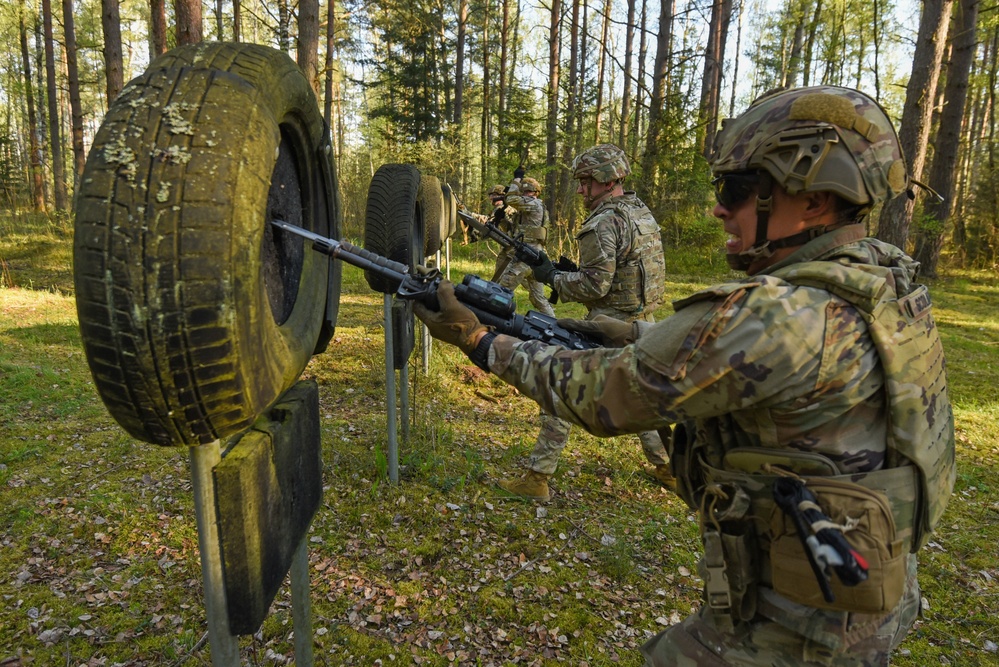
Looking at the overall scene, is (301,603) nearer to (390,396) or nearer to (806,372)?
(806,372)

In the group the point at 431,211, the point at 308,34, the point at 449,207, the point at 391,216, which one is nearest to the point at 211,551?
the point at 391,216

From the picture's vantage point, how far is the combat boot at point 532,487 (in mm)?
4609

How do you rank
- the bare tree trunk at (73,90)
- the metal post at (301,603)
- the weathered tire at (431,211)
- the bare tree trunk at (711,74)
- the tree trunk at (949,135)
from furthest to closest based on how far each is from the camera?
1. the bare tree trunk at (711,74)
2. the bare tree trunk at (73,90)
3. the tree trunk at (949,135)
4. the weathered tire at (431,211)
5. the metal post at (301,603)

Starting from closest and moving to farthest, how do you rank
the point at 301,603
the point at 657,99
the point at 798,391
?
the point at 798,391 < the point at 301,603 < the point at 657,99

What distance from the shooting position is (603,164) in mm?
4770

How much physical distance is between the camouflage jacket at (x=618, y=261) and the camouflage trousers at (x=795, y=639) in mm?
3147

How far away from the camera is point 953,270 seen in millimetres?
15297

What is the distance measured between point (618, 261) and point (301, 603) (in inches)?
139

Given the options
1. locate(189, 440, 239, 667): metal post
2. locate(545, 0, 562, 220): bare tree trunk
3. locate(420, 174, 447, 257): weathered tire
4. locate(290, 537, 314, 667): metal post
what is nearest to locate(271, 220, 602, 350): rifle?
locate(189, 440, 239, 667): metal post

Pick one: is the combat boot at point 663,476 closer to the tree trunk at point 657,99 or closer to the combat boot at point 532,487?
the combat boot at point 532,487

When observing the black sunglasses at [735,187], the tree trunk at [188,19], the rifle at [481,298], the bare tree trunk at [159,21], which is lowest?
the rifle at [481,298]

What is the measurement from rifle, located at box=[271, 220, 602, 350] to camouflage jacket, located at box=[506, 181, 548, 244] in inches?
298

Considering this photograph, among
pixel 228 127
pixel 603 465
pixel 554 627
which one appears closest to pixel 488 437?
pixel 603 465

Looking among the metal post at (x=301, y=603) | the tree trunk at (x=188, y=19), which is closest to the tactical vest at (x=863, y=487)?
the metal post at (x=301, y=603)
